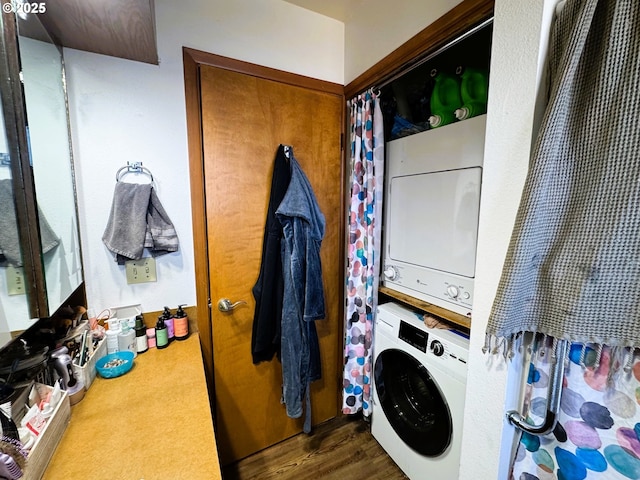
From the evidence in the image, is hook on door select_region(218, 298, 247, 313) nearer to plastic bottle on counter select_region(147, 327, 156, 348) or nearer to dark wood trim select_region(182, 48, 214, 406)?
dark wood trim select_region(182, 48, 214, 406)

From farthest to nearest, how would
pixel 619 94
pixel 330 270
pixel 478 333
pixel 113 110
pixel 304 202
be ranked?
pixel 330 270, pixel 304 202, pixel 113 110, pixel 478 333, pixel 619 94

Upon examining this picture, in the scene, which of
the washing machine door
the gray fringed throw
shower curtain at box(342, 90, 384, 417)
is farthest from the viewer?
shower curtain at box(342, 90, 384, 417)

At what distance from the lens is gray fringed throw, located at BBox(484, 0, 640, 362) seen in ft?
1.85

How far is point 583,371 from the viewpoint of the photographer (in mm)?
687

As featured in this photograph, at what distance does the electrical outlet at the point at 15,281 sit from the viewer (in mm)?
722

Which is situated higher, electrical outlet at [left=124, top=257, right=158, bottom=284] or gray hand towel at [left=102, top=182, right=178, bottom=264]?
gray hand towel at [left=102, top=182, right=178, bottom=264]

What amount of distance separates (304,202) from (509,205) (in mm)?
933

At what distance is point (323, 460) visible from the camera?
5.43ft

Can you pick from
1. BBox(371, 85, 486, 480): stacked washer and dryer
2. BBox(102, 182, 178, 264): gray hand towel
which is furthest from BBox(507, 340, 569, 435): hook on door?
BBox(102, 182, 178, 264): gray hand towel

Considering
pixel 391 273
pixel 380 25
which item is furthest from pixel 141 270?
pixel 380 25

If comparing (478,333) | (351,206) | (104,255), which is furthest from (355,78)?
(104,255)

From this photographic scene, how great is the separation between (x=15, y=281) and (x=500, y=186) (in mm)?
1388

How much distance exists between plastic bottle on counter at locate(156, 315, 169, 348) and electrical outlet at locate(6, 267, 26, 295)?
608 millimetres

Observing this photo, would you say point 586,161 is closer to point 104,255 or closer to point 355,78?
point 355,78
